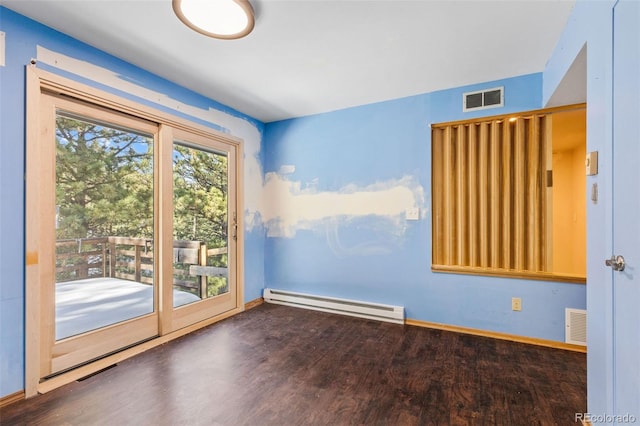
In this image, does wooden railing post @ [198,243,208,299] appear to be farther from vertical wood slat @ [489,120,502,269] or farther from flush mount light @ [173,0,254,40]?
vertical wood slat @ [489,120,502,269]

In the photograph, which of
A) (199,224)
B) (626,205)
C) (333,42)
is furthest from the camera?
(199,224)

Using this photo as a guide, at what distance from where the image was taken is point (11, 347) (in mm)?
1812

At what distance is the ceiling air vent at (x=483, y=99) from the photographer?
280 centimetres

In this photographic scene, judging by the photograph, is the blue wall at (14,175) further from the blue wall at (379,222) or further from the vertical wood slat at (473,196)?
the vertical wood slat at (473,196)

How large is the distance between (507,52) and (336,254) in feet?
8.56

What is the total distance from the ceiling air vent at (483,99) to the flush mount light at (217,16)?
2222 millimetres

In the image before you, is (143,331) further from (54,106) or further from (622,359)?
(622,359)

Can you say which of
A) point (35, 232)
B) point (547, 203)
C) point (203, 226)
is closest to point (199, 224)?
point (203, 226)

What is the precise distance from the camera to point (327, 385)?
2.01 m

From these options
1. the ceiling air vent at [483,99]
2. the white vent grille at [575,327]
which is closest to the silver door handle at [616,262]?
the white vent grille at [575,327]

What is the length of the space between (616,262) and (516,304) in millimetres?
1784

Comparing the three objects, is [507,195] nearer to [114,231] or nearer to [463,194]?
[463,194]

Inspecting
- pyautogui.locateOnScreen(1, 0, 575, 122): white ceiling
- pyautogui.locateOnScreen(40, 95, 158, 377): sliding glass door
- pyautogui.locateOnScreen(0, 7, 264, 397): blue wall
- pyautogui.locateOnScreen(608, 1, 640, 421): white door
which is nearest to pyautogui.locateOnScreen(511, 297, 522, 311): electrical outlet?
pyautogui.locateOnScreen(608, 1, 640, 421): white door

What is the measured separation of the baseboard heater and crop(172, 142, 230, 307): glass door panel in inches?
29.1
